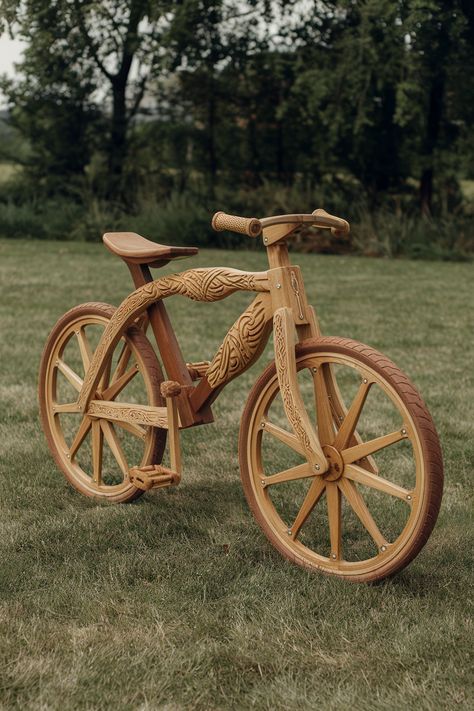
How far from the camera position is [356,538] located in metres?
3.88

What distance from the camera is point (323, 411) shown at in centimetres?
351

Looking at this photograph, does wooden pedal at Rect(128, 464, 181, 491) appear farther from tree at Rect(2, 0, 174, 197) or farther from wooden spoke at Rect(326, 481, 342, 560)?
tree at Rect(2, 0, 174, 197)

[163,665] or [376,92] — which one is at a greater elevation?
[376,92]

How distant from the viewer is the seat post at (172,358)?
3959mm

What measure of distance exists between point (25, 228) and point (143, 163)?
3097 millimetres

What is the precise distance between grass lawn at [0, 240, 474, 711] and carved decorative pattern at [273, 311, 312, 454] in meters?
A: 0.51

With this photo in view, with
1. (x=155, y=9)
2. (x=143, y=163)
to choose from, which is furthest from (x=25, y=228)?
(x=155, y=9)

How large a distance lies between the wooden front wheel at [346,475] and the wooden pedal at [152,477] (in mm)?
363

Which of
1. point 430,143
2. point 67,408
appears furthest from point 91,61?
point 67,408

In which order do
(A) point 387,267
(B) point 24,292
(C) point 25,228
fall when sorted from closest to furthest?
(B) point 24,292 → (A) point 387,267 → (C) point 25,228

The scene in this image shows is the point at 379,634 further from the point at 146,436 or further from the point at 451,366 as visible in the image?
the point at 451,366

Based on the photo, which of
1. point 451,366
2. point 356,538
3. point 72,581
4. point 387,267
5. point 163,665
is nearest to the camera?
point 163,665

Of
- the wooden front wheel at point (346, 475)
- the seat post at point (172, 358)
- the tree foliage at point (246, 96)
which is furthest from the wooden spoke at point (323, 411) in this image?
the tree foliage at point (246, 96)

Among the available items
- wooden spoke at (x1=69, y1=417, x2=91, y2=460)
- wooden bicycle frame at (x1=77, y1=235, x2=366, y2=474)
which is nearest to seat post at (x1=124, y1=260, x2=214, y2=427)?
wooden bicycle frame at (x1=77, y1=235, x2=366, y2=474)
